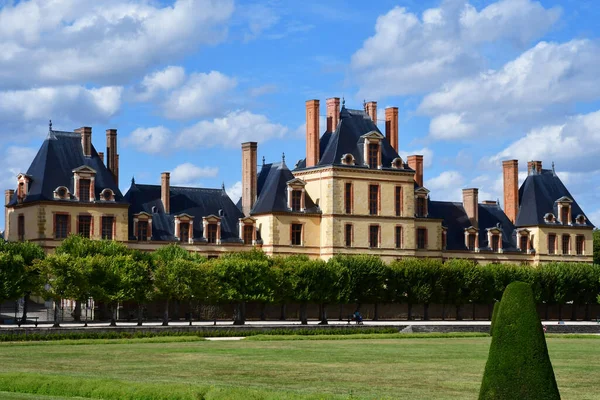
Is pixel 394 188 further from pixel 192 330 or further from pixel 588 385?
pixel 588 385

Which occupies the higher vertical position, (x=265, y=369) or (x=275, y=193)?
(x=275, y=193)

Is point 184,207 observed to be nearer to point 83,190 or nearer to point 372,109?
point 83,190

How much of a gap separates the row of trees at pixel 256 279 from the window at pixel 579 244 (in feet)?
25.8

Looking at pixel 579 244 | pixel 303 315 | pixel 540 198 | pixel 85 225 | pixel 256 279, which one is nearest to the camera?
pixel 256 279

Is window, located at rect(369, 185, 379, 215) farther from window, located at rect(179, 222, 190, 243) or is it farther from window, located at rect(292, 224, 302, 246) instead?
window, located at rect(179, 222, 190, 243)

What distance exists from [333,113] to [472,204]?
52.4 feet

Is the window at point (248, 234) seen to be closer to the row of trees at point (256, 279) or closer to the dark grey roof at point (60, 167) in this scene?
the row of trees at point (256, 279)

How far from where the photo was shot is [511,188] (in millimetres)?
90875

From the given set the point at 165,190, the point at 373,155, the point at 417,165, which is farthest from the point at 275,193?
the point at 417,165

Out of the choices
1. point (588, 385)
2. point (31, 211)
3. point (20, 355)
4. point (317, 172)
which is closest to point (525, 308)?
point (588, 385)

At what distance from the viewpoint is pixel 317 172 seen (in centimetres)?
7819

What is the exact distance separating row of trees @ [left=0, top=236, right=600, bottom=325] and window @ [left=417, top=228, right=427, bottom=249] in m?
6.27

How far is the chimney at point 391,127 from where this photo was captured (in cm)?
8219

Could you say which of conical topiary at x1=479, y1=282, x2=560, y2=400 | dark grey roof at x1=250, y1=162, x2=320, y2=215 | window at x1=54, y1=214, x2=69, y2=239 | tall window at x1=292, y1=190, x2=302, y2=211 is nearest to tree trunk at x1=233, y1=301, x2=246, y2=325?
window at x1=54, y1=214, x2=69, y2=239
